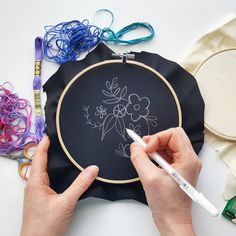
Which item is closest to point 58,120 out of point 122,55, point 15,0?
point 122,55

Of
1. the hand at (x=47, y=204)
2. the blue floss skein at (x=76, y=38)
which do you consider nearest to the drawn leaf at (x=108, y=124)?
the hand at (x=47, y=204)

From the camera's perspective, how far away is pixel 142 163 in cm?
79

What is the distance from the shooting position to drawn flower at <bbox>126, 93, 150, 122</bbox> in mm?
928

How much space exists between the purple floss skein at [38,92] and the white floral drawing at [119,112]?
129 mm

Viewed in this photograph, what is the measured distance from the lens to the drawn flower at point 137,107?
36.5 inches

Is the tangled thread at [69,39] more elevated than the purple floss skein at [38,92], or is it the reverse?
the tangled thread at [69,39]

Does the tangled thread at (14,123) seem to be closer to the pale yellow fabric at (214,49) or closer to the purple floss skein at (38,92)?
the purple floss skein at (38,92)

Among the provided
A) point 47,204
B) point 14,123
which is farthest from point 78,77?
point 47,204

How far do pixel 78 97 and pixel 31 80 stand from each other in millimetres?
159

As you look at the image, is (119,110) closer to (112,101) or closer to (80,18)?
(112,101)

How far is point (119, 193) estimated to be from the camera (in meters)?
0.92

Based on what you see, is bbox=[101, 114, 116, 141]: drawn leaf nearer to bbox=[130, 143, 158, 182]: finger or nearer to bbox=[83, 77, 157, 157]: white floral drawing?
bbox=[83, 77, 157, 157]: white floral drawing

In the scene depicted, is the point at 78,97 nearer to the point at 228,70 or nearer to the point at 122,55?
the point at 122,55

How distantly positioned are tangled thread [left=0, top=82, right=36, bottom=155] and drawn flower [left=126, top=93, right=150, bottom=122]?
27 cm
